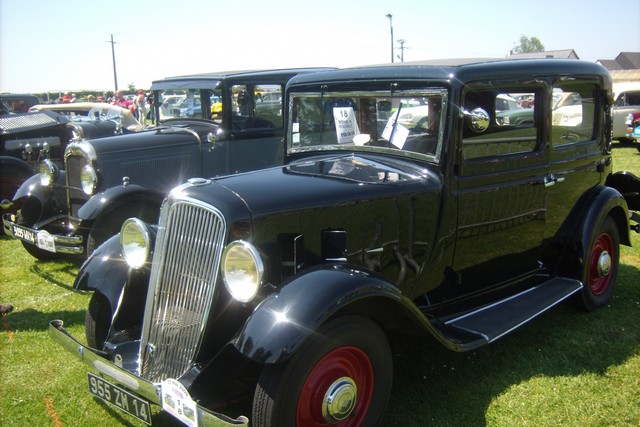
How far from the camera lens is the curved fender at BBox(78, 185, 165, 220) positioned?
502 cm

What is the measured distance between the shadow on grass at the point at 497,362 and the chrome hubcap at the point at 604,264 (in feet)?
1.02

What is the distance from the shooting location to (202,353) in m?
2.53

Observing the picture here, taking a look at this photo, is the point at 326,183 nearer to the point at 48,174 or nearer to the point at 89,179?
the point at 89,179

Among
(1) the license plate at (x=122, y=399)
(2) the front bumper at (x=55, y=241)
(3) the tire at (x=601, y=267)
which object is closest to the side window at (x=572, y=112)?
(3) the tire at (x=601, y=267)

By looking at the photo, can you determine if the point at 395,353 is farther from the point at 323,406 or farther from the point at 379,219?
the point at 323,406

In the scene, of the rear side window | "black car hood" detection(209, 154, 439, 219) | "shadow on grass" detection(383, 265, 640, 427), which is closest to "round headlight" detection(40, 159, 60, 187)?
"black car hood" detection(209, 154, 439, 219)

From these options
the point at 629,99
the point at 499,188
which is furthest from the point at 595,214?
the point at 629,99

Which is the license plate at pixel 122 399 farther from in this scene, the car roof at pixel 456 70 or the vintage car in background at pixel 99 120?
the vintage car in background at pixel 99 120

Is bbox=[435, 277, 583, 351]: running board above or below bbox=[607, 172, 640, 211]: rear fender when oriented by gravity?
below

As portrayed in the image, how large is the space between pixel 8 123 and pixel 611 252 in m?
7.93

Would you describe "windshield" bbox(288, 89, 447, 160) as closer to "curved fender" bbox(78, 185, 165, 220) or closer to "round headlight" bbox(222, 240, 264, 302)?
"round headlight" bbox(222, 240, 264, 302)

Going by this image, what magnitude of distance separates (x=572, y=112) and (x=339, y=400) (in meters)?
2.76

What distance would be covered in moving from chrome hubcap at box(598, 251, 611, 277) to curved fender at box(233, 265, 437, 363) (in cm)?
231

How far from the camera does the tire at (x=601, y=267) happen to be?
4.07 meters
